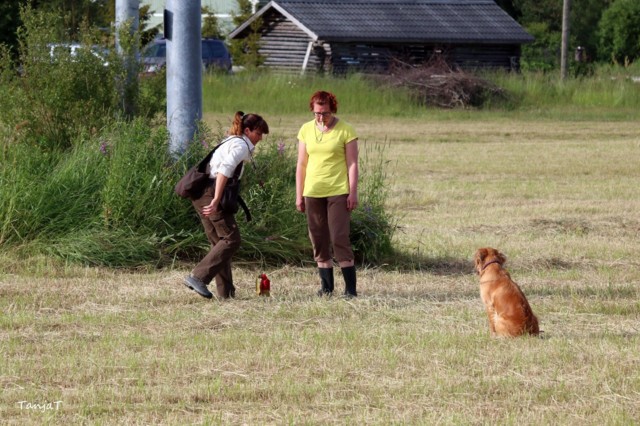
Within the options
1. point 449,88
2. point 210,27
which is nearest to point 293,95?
point 449,88

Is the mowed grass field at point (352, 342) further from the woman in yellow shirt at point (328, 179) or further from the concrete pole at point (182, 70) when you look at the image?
the concrete pole at point (182, 70)

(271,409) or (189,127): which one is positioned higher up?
(189,127)

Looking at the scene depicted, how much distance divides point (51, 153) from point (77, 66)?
0.90 m

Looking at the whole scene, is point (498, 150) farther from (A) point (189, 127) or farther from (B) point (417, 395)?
(B) point (417, 395)

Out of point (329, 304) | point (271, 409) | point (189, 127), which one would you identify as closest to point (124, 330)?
point (329, 304)

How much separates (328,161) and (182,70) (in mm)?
2693

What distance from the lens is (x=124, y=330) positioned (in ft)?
29.0

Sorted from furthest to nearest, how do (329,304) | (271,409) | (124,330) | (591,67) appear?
(591,67) → (329,304) → (124,330) → (271,409)

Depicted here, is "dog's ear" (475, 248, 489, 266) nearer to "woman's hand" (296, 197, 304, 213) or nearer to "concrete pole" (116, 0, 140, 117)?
"woman's hand" (296, 197, 304, 213)

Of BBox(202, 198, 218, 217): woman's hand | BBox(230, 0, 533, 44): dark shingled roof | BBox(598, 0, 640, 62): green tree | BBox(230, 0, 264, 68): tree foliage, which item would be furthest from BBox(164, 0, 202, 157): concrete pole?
BBox(598, 0, 640, 62): green tree

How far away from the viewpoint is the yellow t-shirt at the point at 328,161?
9969 millimetres

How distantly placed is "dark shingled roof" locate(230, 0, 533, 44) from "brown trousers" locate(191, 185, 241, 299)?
114ft

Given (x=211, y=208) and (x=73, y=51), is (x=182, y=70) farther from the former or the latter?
(x=211, y=208)

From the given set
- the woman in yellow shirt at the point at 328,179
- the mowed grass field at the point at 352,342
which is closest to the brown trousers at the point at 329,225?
the woman in yellow shirt at the point at 328,179
